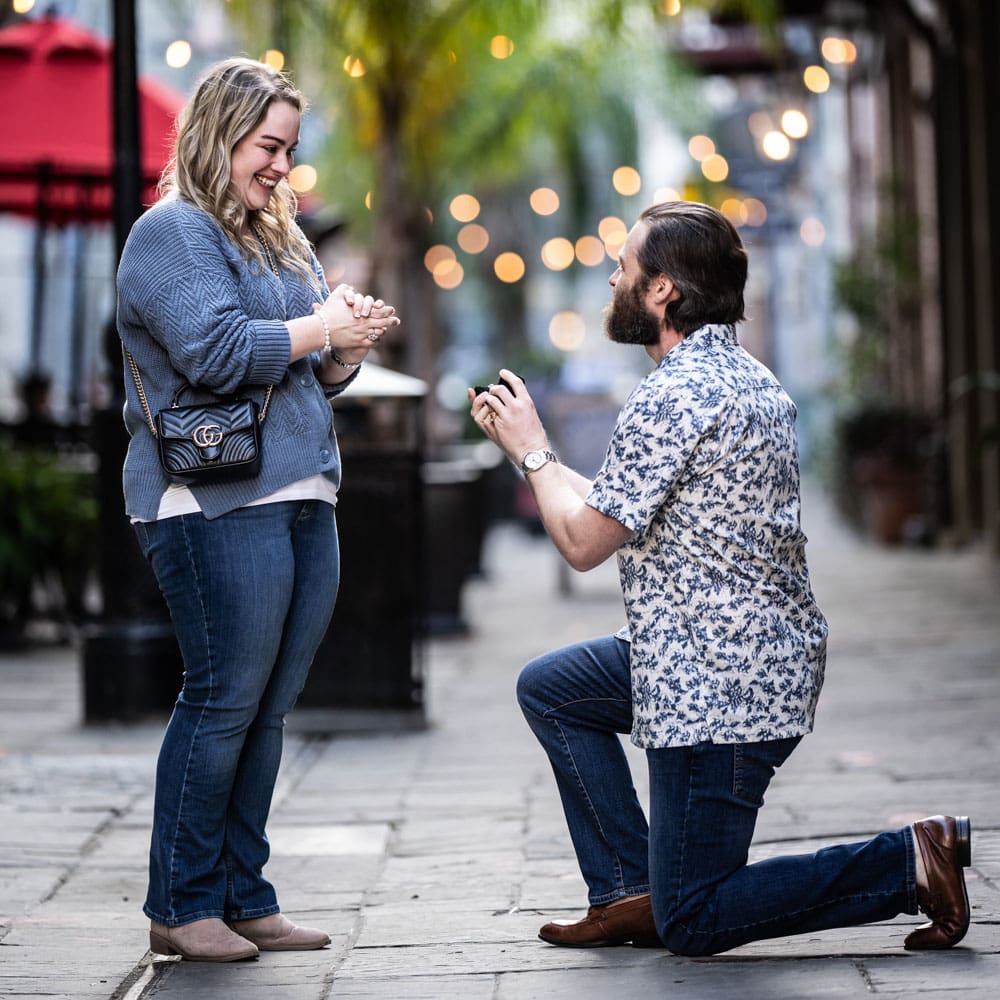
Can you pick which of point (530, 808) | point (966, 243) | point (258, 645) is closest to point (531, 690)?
point (258, 645)

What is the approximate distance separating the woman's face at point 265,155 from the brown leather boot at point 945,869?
73.7 inches

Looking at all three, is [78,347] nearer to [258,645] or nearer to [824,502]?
[258,645]

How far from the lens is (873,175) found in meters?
21.6

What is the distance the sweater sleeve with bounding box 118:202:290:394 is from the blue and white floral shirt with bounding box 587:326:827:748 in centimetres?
74

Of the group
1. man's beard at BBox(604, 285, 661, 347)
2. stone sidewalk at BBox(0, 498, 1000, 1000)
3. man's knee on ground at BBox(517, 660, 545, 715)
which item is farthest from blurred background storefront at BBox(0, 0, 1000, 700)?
man's beard at BBox(604, 285, 661, 347)

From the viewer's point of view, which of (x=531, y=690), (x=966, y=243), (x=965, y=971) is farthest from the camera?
(x=966, y=243)

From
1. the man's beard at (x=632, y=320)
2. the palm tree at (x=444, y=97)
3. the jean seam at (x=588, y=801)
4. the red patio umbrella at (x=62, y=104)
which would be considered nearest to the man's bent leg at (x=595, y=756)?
the jean seam at (x=588, y=801)

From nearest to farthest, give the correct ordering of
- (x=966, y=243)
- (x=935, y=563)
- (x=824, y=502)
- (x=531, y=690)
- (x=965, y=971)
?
(x=965, y=971), (x=531, y=690), (x=935, y=563), (x=966, y=243), (x=824, y=502)

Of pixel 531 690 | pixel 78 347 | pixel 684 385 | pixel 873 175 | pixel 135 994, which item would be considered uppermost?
pixel 873 175

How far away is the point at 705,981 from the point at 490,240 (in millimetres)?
25706

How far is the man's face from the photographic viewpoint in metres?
3.62

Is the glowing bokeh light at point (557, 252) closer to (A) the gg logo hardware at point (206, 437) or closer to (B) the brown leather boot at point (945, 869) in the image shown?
(A) the gg logo hardware at point (206, 437)

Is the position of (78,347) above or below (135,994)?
above

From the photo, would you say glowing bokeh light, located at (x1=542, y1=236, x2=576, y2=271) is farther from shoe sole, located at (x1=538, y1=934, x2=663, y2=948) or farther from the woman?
shoe sole, located at (x1=538, y1=934, x2=663, y2=948)
